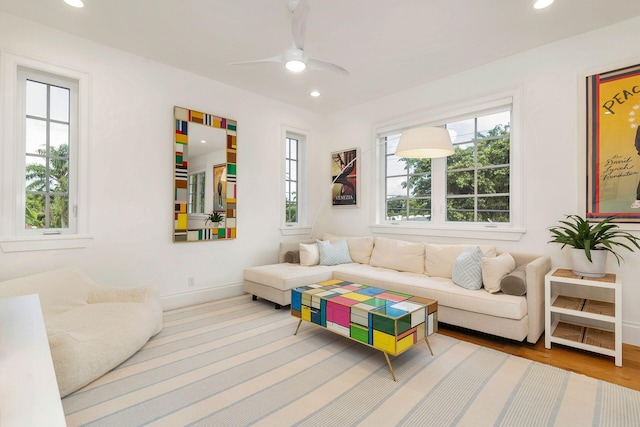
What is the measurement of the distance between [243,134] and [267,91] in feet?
2.25

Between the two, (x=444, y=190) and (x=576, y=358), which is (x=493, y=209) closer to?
(x=444, y=190)

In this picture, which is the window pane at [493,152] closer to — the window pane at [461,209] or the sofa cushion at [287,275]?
the window pane at [461,209]

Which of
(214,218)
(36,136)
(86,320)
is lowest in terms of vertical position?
(86,320)

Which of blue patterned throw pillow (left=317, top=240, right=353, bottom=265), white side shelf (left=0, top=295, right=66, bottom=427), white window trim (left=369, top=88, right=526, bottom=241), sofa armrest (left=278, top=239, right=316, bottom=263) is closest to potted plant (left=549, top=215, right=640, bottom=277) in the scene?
white window trim (left=369, top=88, right=526, bottom=241)

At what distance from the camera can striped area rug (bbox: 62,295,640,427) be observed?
68.9 inches

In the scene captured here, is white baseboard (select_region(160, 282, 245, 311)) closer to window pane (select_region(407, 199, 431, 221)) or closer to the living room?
the living room

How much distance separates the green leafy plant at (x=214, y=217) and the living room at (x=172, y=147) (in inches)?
11.5

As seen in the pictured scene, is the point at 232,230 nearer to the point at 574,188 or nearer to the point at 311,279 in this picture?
the point at 311,279

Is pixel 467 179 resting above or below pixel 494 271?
above

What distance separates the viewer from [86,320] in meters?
2.38

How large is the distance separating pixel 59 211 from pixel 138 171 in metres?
0.80

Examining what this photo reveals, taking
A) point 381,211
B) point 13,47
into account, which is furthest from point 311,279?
point 13,47

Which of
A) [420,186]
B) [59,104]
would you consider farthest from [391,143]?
[59,104]

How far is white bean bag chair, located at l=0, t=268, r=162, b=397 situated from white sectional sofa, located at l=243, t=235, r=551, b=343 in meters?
1.35
